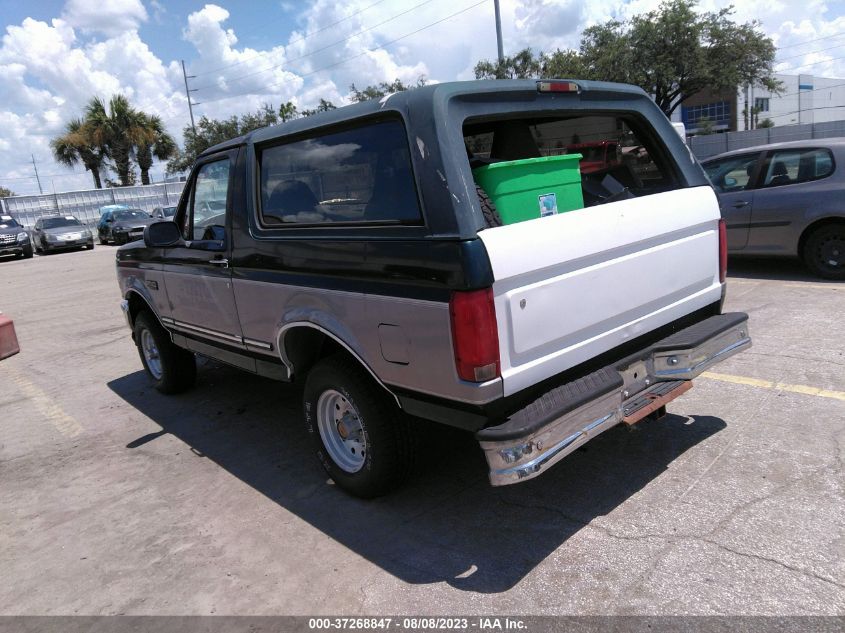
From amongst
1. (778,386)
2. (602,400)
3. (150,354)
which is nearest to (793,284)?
(778,386)

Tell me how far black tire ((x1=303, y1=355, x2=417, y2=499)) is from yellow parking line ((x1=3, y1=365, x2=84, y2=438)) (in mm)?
2826

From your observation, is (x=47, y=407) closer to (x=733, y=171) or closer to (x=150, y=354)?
(x=150, y=354)

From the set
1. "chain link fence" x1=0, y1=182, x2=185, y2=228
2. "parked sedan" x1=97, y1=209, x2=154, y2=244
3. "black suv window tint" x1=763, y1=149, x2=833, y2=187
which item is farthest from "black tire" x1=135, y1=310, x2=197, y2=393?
"chain link fence" x1=0, y1=182, x2=185, y2=228

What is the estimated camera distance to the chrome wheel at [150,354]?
6.10m

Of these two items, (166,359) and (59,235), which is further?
(59,235)

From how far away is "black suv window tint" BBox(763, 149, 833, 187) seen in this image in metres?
7.42

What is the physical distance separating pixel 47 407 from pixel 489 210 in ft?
16.9

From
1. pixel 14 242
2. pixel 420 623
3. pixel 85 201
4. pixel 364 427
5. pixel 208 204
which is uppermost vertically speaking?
pixel 85 201

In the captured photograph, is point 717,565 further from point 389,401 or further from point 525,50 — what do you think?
point 525,50

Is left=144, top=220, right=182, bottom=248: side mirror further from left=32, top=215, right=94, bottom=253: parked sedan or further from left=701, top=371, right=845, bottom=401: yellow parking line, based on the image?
left=32, top=215, right=94, bottom=253: parked sedan

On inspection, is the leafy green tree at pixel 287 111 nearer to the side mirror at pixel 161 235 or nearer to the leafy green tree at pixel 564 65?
the leafy green tree at pixel 564 65

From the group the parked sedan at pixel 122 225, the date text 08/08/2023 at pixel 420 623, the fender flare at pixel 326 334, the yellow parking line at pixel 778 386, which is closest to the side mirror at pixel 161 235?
the fender flare at pixel 326 334

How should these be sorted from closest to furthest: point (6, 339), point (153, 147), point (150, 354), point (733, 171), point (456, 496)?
point (456, 496), point (6, 339), point (150, 354), point (733, 171), point (153, 147)

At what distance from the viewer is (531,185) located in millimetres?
3141
